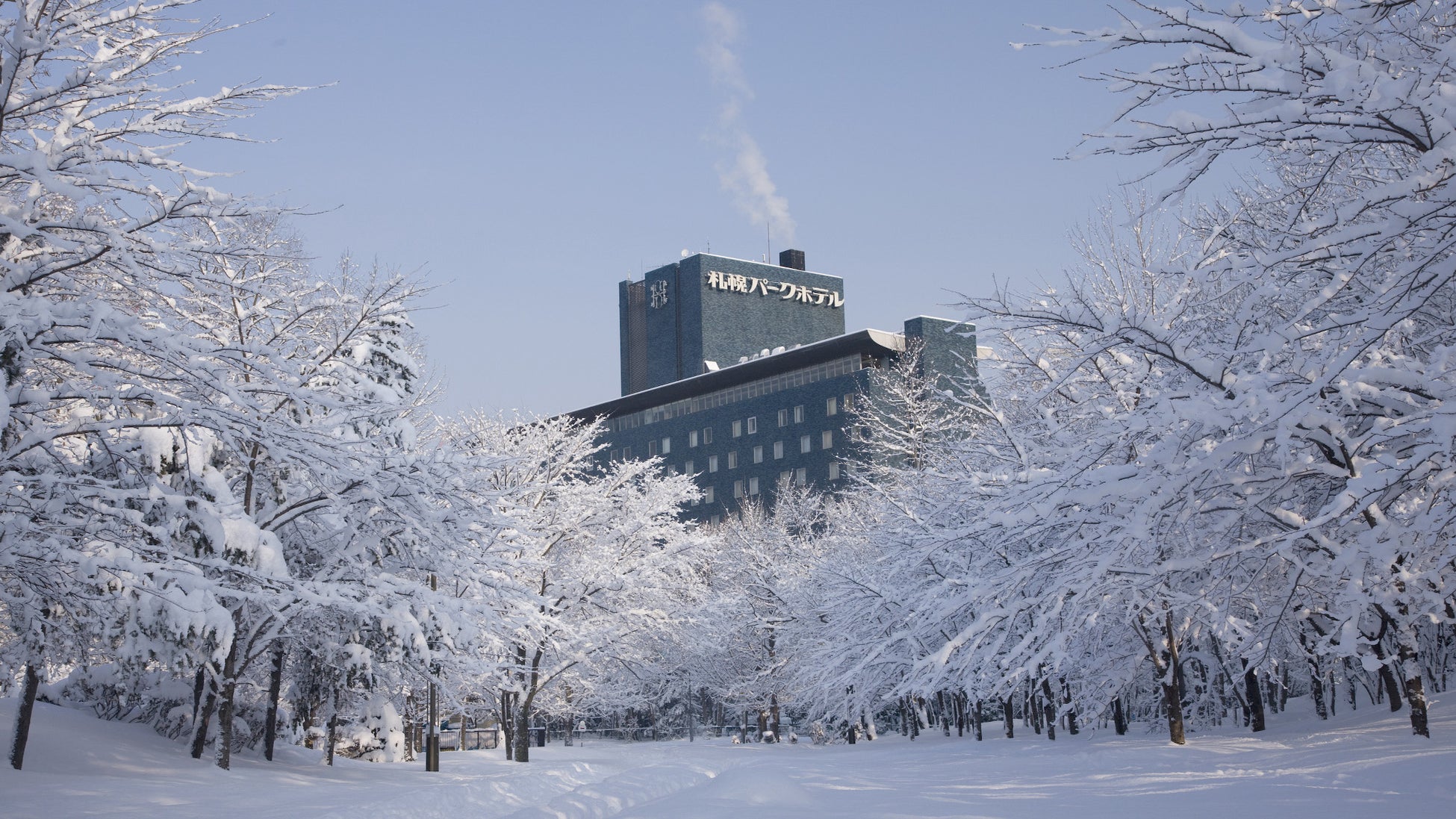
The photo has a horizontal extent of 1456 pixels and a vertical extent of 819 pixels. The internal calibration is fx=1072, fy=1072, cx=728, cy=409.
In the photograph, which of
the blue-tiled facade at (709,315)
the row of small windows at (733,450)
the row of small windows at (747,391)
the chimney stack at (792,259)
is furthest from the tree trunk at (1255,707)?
the chimney stack at (792,259)

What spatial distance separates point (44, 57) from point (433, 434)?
26.4 m

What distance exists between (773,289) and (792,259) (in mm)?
9744

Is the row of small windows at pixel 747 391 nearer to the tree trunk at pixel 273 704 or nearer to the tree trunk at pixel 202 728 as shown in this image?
the tree trunk at pixel 273 704

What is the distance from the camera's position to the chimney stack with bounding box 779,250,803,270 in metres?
133

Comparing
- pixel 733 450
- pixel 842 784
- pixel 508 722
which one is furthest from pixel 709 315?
pixel 842 784

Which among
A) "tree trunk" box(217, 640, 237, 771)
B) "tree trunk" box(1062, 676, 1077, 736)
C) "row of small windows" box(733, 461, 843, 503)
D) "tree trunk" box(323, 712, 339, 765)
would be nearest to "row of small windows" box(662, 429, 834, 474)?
"row of small windows" box(733, 461, 843, 503)

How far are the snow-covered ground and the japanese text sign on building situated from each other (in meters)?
102

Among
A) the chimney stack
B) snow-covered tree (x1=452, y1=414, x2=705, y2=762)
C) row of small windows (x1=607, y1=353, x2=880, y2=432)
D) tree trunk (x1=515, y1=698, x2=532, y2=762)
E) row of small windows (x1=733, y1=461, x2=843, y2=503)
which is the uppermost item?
the chimney stack

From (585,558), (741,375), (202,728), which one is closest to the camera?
(202,728)

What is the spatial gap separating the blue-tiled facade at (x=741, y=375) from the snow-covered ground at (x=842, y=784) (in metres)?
48.8

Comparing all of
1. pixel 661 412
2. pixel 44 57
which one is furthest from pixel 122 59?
pixel 661 412

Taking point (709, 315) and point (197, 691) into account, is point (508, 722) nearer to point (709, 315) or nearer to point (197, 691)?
point (197, 691)

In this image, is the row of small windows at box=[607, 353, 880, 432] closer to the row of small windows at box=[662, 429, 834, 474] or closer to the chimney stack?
the row of small windows at box=[662, 429, 834, 474]

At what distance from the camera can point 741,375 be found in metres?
93.9
